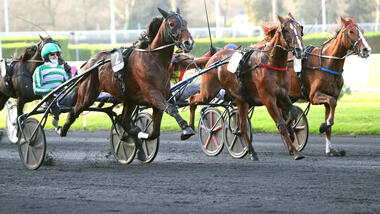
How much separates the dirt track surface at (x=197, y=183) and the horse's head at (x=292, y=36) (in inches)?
51.0

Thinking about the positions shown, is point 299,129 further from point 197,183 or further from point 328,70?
point 197,183

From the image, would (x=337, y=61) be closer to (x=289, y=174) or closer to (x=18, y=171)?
(x=289, y=174)

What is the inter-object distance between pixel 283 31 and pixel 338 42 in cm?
163

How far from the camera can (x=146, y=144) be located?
31.0 feet

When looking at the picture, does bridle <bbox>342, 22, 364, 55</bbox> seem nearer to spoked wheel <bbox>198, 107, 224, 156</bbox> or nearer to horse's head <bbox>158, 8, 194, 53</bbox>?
spoked wheel <bbox>198, 107, 224, 156</bbox>

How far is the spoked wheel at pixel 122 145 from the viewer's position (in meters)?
9.33

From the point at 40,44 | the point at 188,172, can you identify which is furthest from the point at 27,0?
the point at 188,172

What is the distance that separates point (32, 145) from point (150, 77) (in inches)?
66.0

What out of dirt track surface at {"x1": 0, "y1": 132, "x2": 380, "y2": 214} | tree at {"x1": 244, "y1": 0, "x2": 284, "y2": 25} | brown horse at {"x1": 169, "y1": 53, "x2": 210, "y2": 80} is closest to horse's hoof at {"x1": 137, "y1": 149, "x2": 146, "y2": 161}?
dirt track surface at {"x1": 0, "y1": 132, "x2": 380, "y2": 214}

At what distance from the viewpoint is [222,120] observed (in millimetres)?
10008

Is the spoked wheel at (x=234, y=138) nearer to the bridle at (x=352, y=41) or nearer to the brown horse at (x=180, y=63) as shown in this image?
the brown horse at (x=180, y=63)

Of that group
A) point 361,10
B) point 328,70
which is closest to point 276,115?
point 328,70

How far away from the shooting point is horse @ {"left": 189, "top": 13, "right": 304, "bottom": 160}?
8.70m

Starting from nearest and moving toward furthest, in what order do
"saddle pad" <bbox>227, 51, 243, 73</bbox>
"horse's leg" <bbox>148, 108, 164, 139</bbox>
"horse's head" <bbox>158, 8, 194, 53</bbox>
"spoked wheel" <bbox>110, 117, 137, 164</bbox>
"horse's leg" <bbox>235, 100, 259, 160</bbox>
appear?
"horse's head" <bbox>158, 8, 194, 53</bbox>, "horse's leg" <bbox>148, 108, 164, 139</bbox>, "saddle pad" <bbox>227, 51, 243, 73</bbox>, "spoked wheel" <bbox>110, 117, 137, 164</bbox>, "horse's leg" <bbox>235, 100, 259, 160</bbox>
